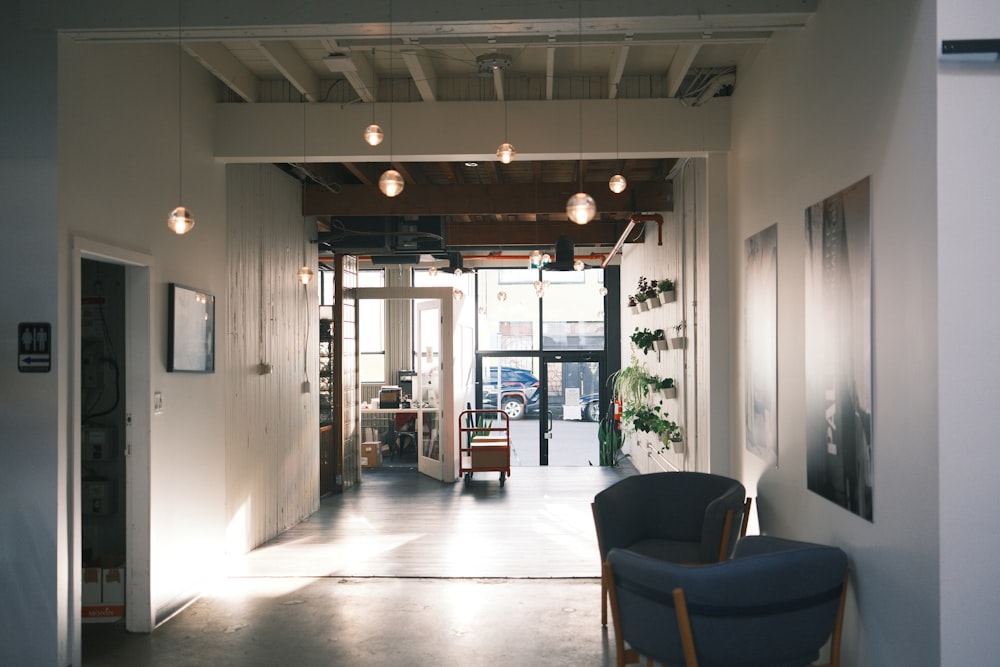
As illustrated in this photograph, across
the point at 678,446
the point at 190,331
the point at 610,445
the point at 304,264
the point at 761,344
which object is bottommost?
the point at 610,445

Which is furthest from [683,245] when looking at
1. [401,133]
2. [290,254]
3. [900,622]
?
[900,622]

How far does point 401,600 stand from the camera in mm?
5371

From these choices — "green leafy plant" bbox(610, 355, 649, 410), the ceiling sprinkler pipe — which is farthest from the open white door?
the ceiling sprinkler pipe

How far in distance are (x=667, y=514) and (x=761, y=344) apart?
121 cm

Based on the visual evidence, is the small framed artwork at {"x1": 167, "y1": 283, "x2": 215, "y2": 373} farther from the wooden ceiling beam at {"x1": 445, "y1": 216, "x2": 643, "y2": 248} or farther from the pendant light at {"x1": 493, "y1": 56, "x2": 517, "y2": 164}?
the wooden ceiling beam at {"x1": 445, "y1": 216, "x2": 643, "y2": 248}

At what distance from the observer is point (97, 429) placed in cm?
530

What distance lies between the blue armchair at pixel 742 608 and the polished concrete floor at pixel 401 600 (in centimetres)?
120

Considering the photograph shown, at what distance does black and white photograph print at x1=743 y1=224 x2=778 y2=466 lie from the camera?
4617 millimetres

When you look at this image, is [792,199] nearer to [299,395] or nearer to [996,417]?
[996,417]

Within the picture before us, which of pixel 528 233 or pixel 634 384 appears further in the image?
pixel 528 233

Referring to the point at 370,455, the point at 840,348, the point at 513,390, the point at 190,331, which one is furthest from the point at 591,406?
the point at 840,348

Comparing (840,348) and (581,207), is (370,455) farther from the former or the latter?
(840,348)

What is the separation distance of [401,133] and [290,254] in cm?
265

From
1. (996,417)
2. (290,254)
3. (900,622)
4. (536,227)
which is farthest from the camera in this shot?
(536,227)
